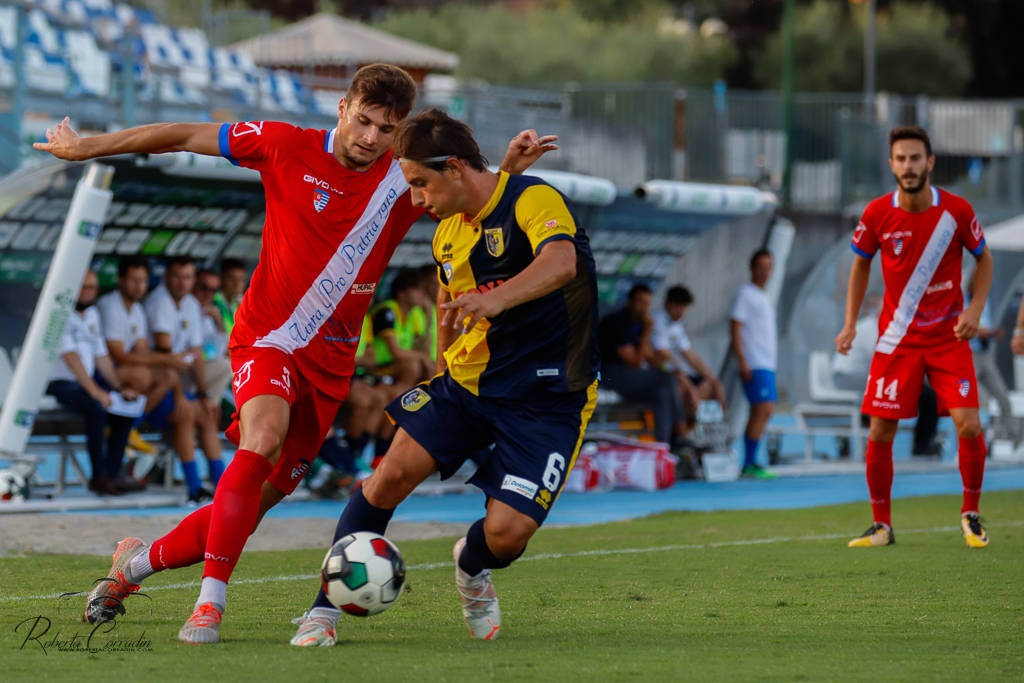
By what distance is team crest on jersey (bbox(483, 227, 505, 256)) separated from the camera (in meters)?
5.46

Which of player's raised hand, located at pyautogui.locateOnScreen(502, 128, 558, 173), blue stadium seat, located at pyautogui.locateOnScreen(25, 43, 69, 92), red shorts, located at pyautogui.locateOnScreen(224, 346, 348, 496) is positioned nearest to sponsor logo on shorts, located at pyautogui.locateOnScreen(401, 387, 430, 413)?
red shorts, located at pyautogui.locateOnScreen(224, 346, 348, 496)

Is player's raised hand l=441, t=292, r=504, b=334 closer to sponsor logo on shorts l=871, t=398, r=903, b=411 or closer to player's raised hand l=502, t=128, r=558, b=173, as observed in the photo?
player's raised hand l=502, t=128, r=558, b=173

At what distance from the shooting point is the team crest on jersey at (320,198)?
5953 mm

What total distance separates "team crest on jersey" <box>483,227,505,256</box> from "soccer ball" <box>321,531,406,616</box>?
111 cm

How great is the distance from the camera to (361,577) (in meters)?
5.22

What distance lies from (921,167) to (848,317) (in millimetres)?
980

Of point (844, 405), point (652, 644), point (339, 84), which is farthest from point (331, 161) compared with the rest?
point (339, 84)

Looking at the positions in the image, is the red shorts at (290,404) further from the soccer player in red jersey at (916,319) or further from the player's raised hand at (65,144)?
the soccer player in red jersey at (916,319)

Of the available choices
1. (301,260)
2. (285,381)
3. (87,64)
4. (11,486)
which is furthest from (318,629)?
(87,64)

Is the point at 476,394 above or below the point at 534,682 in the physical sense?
above

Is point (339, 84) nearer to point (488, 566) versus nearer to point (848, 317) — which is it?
point (848, 317)

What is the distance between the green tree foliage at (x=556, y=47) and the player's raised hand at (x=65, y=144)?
4801 centimetres

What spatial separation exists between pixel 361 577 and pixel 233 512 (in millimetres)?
519

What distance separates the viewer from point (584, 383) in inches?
220
